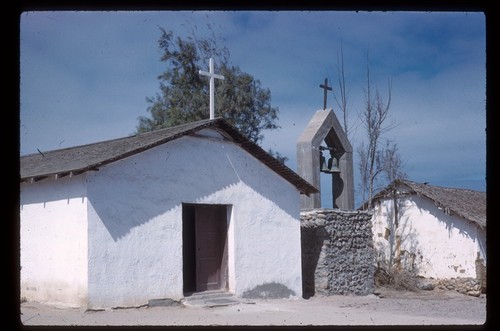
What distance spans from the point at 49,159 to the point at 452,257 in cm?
1387

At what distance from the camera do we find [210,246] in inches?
545

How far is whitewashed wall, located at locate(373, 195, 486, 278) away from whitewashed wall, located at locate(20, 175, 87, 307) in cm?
1380

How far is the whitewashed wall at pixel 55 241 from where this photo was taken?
11.1m

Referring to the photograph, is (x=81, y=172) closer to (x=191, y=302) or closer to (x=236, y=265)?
(x=191, y=302)

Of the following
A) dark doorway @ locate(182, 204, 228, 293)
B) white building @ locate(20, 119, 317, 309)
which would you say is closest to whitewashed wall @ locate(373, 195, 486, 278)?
white building @ locate(20, 119, 317, 309)

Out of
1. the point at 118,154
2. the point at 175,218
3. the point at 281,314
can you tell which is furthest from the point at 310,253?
the point at 118,154

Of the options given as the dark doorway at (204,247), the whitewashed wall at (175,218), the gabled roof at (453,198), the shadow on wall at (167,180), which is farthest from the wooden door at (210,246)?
the gabled roof at (453,198)

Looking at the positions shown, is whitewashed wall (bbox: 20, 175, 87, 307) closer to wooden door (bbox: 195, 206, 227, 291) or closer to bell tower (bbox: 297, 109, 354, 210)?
wooden door (bbox: 195, 206, 227, 291)

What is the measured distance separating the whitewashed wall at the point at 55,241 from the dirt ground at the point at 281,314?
341 millimetres

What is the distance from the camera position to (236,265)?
1374cm

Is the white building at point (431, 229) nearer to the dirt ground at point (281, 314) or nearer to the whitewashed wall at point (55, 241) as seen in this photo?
the dirt ground at point (281, 314)

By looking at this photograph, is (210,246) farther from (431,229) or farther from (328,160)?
(431,229)

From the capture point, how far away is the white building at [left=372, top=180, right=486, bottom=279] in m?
19.7

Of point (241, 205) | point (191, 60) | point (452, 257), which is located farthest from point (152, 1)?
point (191, 60)
